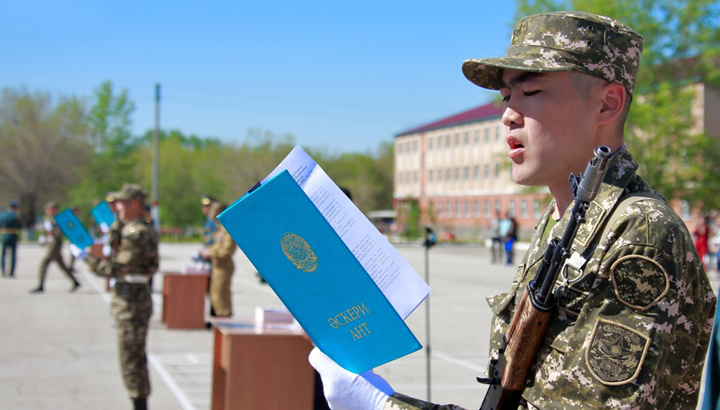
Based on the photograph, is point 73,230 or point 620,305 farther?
point 73,230

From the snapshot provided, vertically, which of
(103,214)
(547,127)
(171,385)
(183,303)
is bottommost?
(183,303)

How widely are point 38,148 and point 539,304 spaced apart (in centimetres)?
6454

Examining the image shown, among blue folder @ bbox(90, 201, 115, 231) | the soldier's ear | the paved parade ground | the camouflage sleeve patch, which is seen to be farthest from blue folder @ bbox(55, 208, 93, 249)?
the soldier's ear

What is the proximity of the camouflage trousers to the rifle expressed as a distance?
575 centimetres

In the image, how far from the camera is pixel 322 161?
7850cm

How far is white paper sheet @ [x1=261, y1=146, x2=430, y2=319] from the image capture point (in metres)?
1.81

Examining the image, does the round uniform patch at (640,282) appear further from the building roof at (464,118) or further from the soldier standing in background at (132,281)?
the building roof at (464,118)

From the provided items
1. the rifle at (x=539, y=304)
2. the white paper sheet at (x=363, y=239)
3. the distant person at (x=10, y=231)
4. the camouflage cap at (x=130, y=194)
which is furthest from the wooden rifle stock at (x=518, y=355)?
the distant person at (x=10, y=231)

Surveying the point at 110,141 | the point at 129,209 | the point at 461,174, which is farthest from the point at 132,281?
the point at 461,174

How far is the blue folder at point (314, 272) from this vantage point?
177 centimetres

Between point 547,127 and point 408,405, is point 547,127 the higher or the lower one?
the higher one

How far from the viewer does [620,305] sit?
4.88ft

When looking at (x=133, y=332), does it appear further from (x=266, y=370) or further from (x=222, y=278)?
(x=222, y=278)

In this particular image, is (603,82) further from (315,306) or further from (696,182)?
(696,182)
